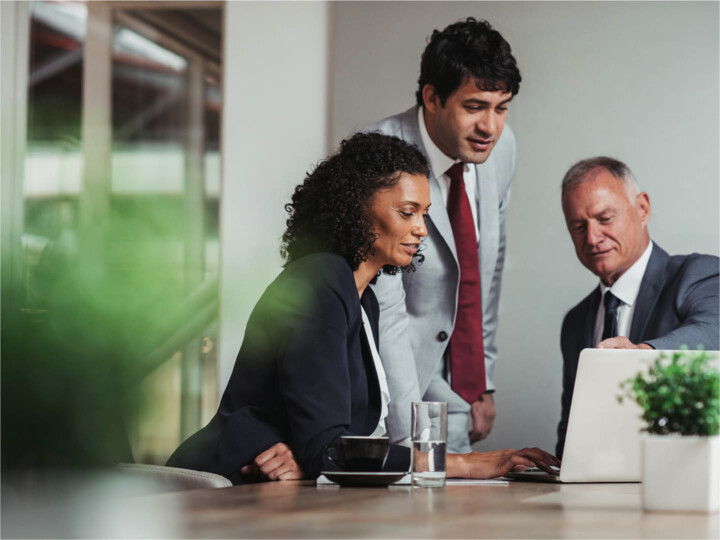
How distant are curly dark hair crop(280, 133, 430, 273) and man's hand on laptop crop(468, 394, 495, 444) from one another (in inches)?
33.2

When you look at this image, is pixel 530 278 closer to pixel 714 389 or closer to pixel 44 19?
pixel 714 389

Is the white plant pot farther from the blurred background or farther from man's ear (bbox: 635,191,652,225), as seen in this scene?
man's ear (bbox: 635,191,652,225)

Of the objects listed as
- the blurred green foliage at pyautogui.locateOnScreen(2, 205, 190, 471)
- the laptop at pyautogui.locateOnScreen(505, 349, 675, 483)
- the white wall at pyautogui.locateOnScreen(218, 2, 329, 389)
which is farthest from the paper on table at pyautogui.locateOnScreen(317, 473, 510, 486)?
the white wall at pyautogui.locateOnScreen(218, 2, 329, 389)

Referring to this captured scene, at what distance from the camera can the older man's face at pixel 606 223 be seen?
9.13ft

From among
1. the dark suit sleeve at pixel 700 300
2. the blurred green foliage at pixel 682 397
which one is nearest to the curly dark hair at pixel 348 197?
the dark suit sleeve at pixel 700 300

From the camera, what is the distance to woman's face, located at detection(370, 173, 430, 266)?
2.24m

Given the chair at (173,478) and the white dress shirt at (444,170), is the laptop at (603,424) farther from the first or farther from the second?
the white dress shirt at (444,170)

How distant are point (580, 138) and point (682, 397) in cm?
189

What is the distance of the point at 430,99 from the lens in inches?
Answer: 114

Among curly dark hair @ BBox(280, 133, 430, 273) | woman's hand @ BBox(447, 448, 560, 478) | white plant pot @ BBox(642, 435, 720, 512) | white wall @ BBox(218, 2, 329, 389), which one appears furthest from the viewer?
white wall @ BBox(218, 2, 329, 389)

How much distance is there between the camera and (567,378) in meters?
2.80

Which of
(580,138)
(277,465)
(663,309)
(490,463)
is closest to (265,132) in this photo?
(580,138)

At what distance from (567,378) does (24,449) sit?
2.15 meters

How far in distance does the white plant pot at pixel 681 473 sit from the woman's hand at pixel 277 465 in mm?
773
